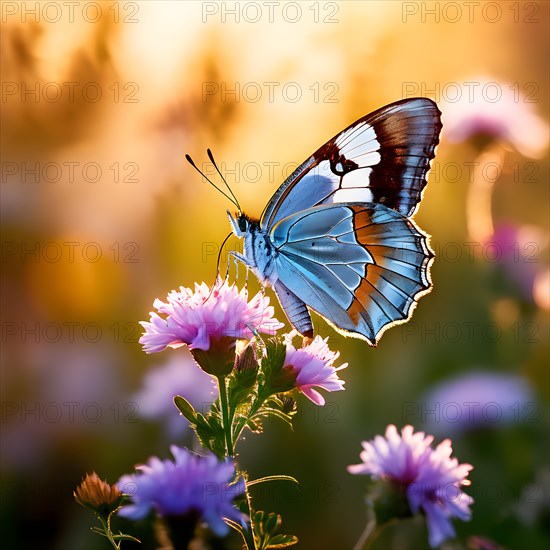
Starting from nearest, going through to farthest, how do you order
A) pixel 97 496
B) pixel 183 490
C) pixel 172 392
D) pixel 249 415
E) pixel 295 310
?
pixel 183 490 < pixel 97 496 < pixel 249 415 < pixel 295 310 < pixel 172 392

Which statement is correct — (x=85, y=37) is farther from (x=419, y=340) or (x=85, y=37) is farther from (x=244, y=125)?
(x=419, y=340)

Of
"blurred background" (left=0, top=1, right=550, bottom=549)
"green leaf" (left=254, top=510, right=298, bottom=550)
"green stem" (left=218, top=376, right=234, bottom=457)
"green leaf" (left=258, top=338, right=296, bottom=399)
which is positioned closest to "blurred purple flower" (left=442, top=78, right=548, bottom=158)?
"blurred background" (left=0, top=1, right=550, bottom=549)

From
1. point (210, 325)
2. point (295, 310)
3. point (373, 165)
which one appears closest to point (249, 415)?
point (210, 325)

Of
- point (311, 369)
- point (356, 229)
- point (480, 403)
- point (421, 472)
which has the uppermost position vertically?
point (356, 229)

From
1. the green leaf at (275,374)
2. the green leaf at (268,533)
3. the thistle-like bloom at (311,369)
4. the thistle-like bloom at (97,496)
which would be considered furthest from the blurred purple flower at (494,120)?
the thistle-like bloom at (97,496)

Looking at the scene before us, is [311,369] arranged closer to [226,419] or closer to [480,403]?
[226,419]

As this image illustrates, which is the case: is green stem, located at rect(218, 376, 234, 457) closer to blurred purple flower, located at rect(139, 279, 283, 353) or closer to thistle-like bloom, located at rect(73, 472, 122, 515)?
blurred purple flower, located at rect(139, 279, 283, 353)
